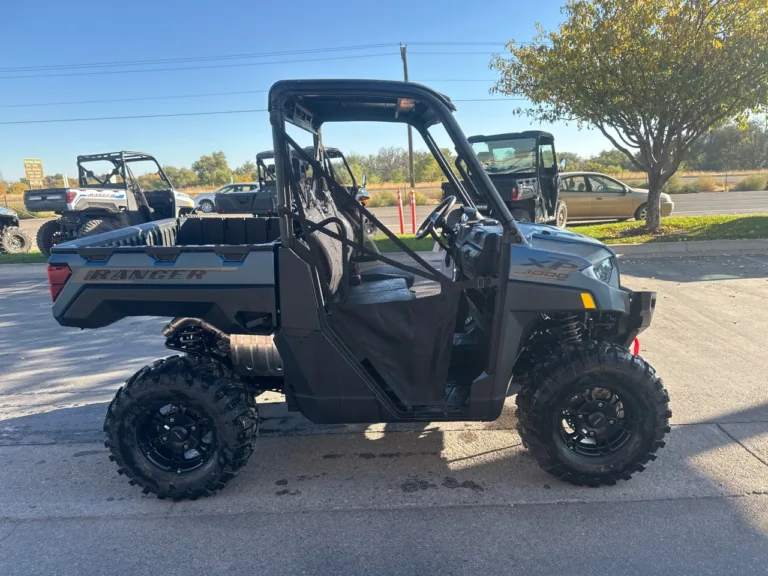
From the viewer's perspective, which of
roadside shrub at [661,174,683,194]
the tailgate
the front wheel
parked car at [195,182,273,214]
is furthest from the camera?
roadside shrub at [661,174,683,194]

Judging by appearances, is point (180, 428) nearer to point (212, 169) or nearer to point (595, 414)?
point (595, 414)

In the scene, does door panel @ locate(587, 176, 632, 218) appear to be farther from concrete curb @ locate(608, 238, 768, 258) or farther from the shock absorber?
the shock absorber

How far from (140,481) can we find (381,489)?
52.6 inches

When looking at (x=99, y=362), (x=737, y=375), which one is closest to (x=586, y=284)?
(x=737, y=375)

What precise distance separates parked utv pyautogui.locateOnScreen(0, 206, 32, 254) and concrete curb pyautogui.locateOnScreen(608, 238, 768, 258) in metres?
14.6

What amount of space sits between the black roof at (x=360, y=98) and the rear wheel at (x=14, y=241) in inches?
535

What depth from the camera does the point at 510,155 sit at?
38.8 ft

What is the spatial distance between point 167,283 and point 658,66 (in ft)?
33.2

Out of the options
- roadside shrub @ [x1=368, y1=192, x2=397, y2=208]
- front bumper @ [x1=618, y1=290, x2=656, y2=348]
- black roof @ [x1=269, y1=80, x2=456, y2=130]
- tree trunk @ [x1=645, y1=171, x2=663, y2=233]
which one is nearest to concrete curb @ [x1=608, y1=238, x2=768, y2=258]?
tree trunk @ [x1=645, y1=171, x2=663, y2=233]

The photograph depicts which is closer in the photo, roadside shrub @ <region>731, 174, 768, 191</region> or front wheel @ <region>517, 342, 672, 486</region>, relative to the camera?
front wheel @ <region>517, 342, 672, 486</region>

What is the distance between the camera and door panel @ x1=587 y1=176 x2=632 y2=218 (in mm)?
14648

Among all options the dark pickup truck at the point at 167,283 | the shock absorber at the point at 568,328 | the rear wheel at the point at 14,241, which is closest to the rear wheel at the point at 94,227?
the rear wheel at the point at 14,241

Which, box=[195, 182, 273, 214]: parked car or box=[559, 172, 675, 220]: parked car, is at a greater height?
box=[195, 182, 273, 214]: parked car

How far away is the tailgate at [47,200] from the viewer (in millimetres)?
11789
